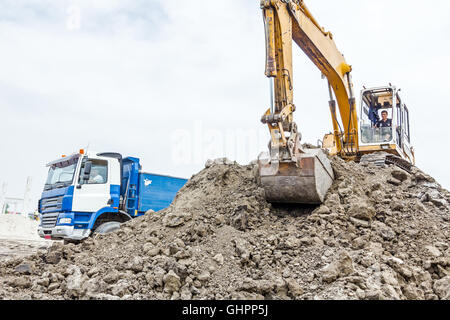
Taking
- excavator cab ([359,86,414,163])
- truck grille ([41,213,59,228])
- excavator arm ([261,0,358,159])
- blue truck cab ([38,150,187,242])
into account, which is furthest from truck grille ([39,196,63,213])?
excavator cab ([359,86,414,163])

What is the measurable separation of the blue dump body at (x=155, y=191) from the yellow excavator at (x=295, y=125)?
4.05 meters

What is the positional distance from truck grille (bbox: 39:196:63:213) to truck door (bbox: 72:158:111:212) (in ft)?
1.30

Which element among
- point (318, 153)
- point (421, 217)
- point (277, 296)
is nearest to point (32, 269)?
point (277, 296)

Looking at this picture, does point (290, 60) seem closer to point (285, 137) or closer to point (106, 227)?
point (285, 137)

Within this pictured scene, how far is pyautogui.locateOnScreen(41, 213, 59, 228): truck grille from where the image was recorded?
7.66 meters

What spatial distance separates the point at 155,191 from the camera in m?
9.23

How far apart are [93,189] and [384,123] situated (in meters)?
6.87

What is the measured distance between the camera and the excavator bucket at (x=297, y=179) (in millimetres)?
5035

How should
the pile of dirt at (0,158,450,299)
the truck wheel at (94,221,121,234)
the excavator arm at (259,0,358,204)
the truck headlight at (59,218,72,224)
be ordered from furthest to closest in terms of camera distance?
1. the truck wheel at (94,221,121,234)
2. the truck headlight at (59,218,72,224)
3. the excavator arm at (259,0,358,204)
4. the pile of dirt at (0,158,450,299)

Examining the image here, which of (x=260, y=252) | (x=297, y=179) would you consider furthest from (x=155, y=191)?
(x=260, y=252)

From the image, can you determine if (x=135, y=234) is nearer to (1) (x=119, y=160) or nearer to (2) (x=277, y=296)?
(2) (x=277, y=296)

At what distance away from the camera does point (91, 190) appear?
7902 millimetres

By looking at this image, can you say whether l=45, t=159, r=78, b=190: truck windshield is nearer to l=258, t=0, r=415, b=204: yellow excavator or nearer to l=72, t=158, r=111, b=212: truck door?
l=72, t=158, r=111, b=212: truck door

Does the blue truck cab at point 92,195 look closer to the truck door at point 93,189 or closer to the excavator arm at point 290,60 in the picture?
the truck door at point 93,189
